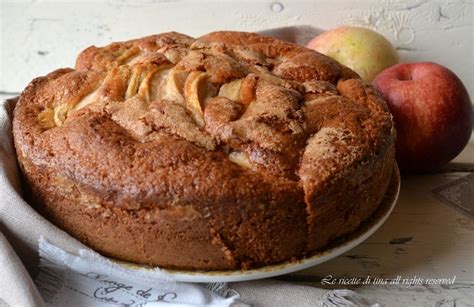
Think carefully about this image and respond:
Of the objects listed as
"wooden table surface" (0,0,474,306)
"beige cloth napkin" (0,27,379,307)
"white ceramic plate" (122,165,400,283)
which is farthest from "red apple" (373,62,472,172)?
"beige cloth napkin" (0,27,379,307)

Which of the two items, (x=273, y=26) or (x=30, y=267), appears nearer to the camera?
(x=30, y=267)

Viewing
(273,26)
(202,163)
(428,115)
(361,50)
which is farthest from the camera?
(273,26)

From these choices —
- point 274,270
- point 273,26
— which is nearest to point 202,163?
point 274,270

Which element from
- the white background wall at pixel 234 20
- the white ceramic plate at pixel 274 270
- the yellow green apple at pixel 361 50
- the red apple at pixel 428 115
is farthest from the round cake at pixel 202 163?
the white background wall at pixel 234 20

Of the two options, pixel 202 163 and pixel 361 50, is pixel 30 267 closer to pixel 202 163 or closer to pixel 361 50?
pixel 202 163

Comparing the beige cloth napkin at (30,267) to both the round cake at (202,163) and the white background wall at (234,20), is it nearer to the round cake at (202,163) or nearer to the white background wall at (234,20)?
the round cake at (202,163)

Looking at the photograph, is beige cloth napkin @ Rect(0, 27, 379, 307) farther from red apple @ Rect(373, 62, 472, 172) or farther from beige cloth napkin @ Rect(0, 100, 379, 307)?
red apple @ Rect(373, 62, 472, 172)

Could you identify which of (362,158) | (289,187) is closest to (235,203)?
(289,187)
